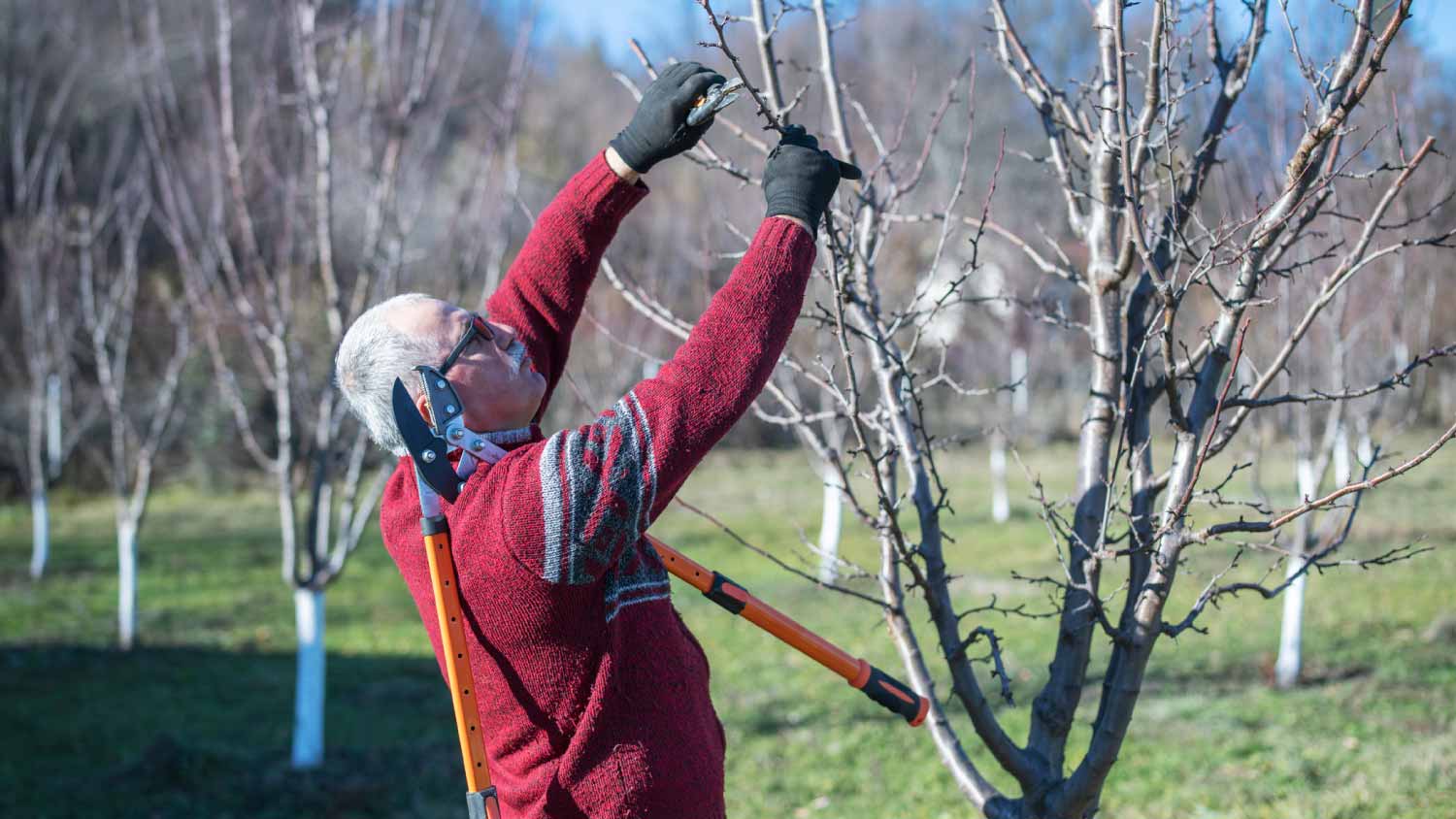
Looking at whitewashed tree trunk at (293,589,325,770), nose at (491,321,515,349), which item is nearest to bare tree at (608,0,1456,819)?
nose at (491,321,515,349)

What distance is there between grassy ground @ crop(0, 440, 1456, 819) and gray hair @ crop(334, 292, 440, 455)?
36.2 inches

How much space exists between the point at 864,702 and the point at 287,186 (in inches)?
182

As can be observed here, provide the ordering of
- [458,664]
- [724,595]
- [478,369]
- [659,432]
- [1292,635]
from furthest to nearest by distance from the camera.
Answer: [1292,635] < [724,595] < [478,369] < [458,664] < [659,432]

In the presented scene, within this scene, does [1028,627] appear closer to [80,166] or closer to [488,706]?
[488,706]

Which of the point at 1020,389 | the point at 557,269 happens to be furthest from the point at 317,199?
the point at 1020,389

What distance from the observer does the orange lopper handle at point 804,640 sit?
2143 millimetres

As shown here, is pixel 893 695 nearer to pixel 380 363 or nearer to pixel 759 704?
pixel 380 363

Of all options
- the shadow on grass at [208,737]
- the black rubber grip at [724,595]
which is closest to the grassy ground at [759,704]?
the shadow on grass at [208,737]

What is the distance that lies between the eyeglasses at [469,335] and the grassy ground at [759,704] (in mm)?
836

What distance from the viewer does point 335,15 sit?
23.1ft

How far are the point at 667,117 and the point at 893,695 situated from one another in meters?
1.13

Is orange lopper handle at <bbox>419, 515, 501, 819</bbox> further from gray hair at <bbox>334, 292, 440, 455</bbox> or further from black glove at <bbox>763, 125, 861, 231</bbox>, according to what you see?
black glove at <bbox>763, 125, 861, 231</bbox>

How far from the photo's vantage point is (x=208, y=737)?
6883mm

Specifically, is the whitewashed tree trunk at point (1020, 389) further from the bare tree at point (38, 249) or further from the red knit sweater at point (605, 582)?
the red knit sweater at point (605, 582)
